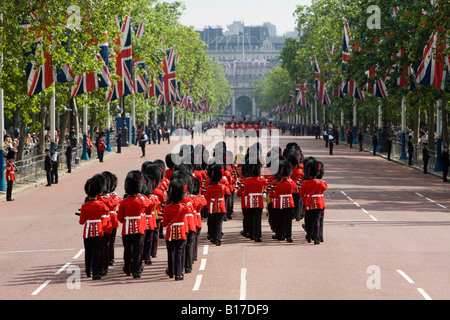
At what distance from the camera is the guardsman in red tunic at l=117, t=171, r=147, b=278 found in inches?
596

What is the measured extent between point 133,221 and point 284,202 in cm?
514

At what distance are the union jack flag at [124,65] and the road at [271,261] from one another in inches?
A: 800

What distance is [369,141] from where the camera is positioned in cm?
6838

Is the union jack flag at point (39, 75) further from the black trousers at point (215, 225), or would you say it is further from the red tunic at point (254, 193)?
the black trousers at point (215, 225)

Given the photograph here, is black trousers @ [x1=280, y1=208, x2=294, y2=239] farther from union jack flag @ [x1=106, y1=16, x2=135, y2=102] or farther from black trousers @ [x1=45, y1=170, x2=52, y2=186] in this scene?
union jack flag @ [x1=106, y1=16, x2=135, y2=102]

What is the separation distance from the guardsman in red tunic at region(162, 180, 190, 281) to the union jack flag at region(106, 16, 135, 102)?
110 ft

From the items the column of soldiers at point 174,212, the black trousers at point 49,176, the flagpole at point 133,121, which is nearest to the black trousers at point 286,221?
the column of soldiers at point 174,212

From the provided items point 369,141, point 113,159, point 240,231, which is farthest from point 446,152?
point 369,141

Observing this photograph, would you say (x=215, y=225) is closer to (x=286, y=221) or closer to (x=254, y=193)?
(x=254, y=193)

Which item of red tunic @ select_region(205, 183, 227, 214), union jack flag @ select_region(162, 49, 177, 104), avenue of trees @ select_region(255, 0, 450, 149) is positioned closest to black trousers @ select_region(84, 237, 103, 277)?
red tunic @ select_region(205, 183, 227, 214)

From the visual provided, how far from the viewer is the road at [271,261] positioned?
1377cm

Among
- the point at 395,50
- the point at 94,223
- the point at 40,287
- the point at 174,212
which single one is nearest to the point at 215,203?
the point at 174,212

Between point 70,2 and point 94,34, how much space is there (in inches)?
139
